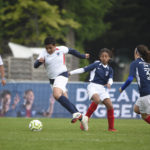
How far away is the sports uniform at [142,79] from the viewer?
10430 millimetres

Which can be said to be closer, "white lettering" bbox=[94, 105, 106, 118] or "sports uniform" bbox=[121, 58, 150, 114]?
"sports uniform" bbox=[121, 58, 150, 114]

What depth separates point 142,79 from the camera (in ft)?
34.6

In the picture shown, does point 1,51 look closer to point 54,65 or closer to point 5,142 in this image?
point 54,65

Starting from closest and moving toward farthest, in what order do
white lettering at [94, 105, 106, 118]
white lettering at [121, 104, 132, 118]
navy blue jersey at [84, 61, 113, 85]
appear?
navy blue jersey at [84, 61, 113, 85] < white lettering at [94, 105, 106, 118] < white lettering at [121, 104, 132, 118]

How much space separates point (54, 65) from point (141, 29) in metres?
36.6

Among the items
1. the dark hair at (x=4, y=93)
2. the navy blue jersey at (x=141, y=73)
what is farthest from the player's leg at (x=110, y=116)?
the dark hair at (x=4, y=93)

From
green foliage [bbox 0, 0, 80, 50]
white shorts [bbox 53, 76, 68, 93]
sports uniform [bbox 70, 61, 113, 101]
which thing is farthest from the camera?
green foliage [bbox 0, 0, 80, 50]

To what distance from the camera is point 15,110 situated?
19.7 m

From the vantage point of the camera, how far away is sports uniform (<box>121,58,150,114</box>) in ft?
34.2

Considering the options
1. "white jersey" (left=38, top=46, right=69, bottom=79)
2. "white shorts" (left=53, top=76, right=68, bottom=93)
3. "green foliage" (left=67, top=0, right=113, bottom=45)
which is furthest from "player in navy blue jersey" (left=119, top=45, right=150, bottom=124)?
"green foliage" (left=67, top=0, right=113, bottom=45)

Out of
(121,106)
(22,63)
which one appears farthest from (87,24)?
(121,106)

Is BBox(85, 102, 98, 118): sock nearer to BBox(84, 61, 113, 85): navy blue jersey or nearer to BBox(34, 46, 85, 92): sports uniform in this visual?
BBox(84, 61, 113, 85): navy blue jersey

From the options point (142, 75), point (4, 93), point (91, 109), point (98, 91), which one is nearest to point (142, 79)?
point (142, 75)

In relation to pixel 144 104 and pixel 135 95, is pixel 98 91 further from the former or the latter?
pixel 135 95
